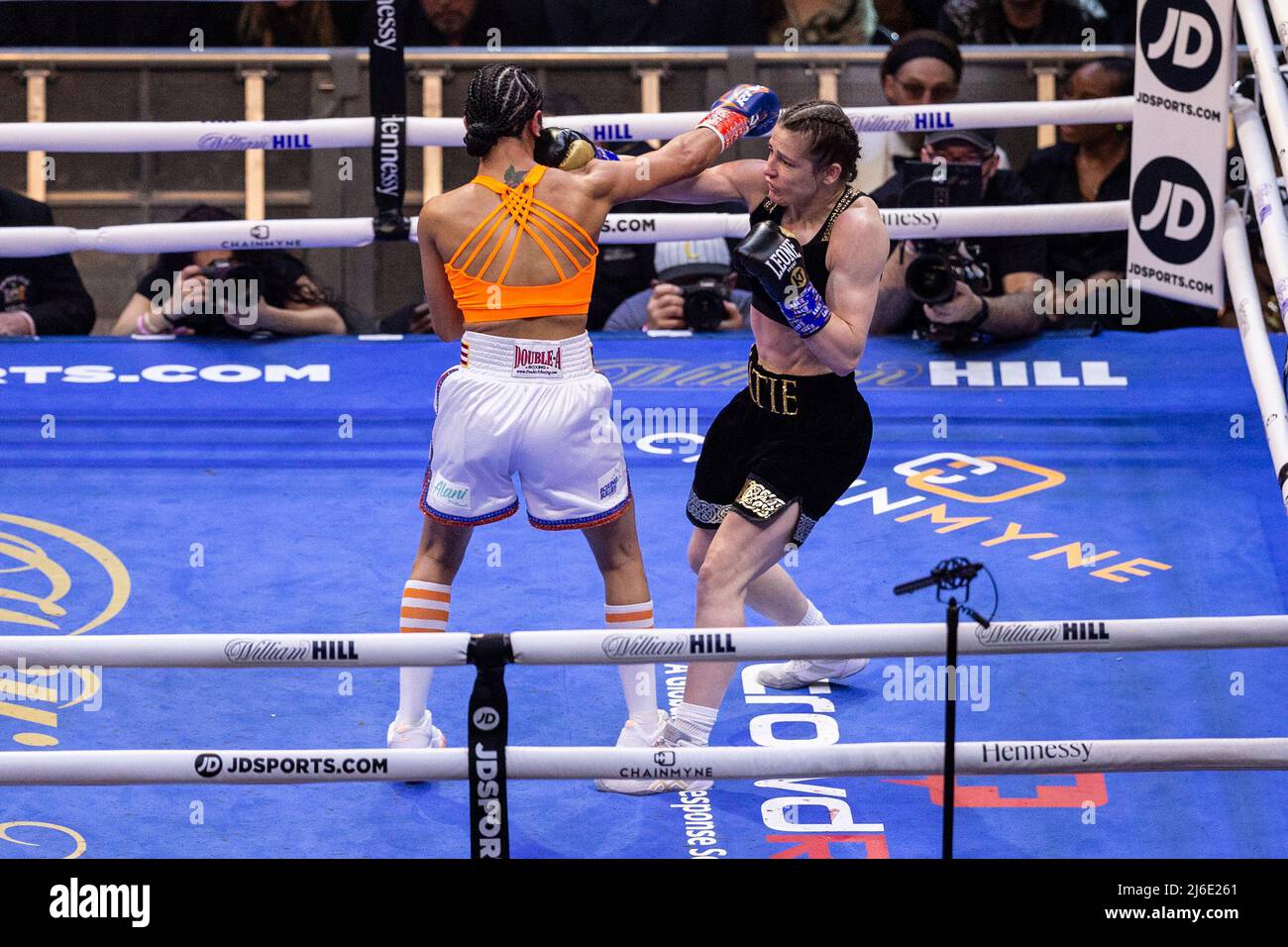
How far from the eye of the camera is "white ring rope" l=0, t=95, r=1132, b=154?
19.7 feet

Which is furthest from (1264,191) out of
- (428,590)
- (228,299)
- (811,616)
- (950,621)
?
(228,299)

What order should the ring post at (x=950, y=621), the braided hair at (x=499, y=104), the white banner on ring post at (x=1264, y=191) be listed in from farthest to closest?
the white banner on ring post at (x=1264, y=191) → the braided hair at (x=499, y=104) → the ring post at (x=950, y=621)

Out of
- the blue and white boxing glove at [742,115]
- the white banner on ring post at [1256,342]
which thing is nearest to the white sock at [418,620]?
the blue and white boxing glove at [742,115]

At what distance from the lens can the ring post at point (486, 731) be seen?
10.7ft

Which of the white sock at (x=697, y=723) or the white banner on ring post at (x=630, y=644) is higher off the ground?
the white banner on ring post at (x=630, y=644)

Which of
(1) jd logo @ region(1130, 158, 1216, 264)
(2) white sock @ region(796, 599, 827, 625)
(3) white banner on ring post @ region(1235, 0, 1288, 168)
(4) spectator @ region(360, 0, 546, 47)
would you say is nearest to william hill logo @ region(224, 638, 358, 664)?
(2) white sock @ region(796, 599, 827, 625)

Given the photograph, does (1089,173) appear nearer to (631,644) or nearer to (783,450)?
(783,450)

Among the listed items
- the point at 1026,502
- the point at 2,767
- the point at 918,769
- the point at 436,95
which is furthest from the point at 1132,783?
the point at 436,95

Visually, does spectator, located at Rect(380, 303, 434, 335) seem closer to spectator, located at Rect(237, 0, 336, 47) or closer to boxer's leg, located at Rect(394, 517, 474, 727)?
spectator, located at Rect(237, 0, 336, 47)

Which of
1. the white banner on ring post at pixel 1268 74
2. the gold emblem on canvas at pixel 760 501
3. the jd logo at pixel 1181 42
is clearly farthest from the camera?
the jd logo at pixel 1181 42

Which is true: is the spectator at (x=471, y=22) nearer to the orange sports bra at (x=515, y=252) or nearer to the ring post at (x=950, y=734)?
the orange sports bra at (x=515, y=252)

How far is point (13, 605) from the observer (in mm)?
4852

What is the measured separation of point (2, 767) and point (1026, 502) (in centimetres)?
328
